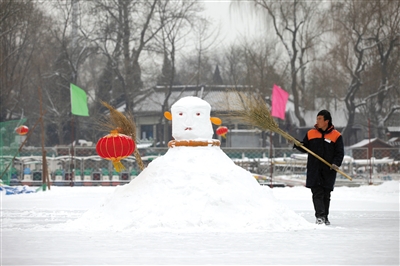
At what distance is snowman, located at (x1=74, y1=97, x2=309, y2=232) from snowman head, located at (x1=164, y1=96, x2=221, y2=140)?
0.07ft

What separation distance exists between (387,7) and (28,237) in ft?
112

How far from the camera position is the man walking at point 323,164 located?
11.9 meters

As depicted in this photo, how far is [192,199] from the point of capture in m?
10.9

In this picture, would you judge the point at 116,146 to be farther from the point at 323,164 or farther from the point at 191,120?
the point at 323,164

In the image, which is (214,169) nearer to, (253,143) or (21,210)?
(21,210)

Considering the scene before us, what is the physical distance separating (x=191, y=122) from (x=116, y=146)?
1.57 m

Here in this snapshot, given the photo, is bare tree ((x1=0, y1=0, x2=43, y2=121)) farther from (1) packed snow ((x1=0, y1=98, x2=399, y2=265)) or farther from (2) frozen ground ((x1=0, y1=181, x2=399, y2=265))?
(2) frozen ground ((x1=0, y1=181, x2=399, y2=265))

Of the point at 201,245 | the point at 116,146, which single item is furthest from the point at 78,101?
the point at 201,245

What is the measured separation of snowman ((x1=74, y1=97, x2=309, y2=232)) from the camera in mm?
10602

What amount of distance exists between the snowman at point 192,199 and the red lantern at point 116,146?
119 centimetres

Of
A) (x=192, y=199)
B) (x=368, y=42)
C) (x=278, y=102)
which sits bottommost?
(x=192, y=199)

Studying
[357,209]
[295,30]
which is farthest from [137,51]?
[357,209]

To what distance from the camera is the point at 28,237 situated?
9906mm

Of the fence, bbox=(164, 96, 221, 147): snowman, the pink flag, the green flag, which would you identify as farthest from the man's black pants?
the pink flag
